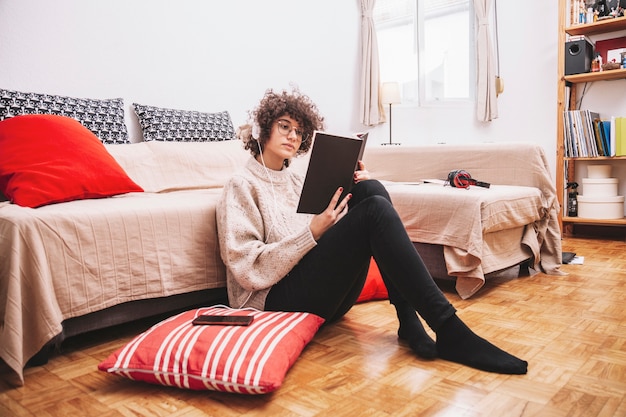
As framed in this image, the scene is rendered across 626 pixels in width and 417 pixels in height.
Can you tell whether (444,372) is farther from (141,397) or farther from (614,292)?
(614,292)

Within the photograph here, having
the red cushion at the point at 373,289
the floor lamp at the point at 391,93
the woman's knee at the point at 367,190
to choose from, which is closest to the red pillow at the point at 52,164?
the woman's knee at the point at 367,190

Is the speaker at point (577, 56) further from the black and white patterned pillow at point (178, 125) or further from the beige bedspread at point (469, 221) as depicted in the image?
the black and white patterned pillow at point (178, 125)

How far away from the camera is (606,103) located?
11.5 feet

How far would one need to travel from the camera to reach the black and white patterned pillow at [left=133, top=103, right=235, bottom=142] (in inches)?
99.1

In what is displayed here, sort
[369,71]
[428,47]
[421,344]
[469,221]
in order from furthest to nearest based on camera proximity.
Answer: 1. [428,47]
2. [369,71]
3. [469,221]
4. [421,344]

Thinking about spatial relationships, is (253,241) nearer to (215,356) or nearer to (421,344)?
(215,356)

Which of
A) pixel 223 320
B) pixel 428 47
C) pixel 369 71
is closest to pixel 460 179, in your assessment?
pixel 223 320

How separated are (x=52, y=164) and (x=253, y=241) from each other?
0.75 m

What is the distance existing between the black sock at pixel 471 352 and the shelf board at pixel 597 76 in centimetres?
268

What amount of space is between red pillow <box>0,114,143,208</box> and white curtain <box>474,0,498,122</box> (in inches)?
116

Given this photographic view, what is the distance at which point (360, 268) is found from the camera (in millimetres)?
1394

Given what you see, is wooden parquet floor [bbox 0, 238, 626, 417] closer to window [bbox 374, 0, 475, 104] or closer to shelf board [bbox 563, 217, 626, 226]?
shelf board [bbox 563, 217, 626, 226]

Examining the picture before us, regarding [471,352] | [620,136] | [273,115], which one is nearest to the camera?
[471,352]

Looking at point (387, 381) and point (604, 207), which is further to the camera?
point (604, 207)
